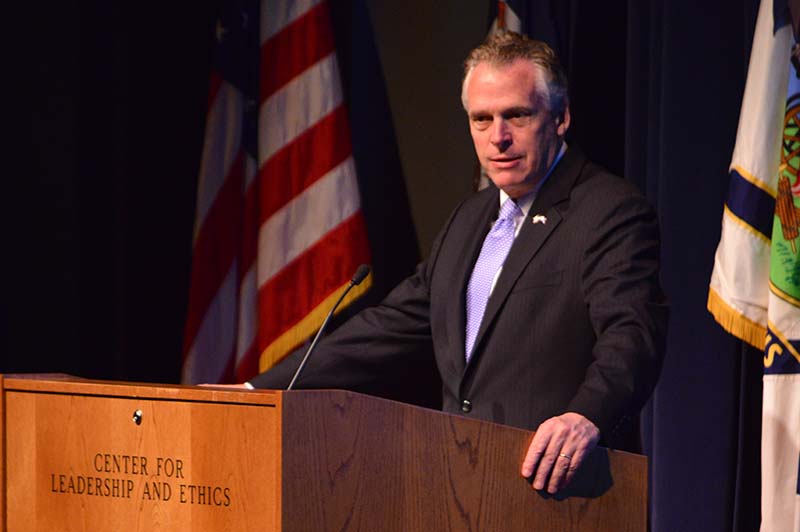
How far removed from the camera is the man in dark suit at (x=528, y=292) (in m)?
2.16

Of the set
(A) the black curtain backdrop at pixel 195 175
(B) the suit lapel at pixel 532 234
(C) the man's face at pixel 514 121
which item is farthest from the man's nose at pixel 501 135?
(A) the black curtain backdrop at pixel 195 175

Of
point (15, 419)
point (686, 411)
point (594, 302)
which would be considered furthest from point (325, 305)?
point (15, 419)

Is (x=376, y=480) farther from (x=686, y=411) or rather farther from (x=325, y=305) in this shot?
(x=325, y=305)

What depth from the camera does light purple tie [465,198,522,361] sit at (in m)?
2.48

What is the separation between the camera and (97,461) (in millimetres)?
1804

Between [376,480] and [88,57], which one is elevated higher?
[88,57]

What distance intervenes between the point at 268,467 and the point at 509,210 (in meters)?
1.13

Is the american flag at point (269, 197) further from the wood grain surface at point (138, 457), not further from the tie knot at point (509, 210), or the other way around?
the wood grain surface at point (138, 457)

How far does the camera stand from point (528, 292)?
7.79ft

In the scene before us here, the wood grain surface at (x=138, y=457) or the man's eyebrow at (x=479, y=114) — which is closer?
the wood grain surface at (x=138, y=457)

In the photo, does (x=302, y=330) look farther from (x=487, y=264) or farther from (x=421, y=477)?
(x=421, y=477)

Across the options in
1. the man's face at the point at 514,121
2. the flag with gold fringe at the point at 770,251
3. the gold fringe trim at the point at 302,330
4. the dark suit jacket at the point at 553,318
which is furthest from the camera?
the gold fringe trim at the point at 302,330

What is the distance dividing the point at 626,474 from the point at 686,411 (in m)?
1.43

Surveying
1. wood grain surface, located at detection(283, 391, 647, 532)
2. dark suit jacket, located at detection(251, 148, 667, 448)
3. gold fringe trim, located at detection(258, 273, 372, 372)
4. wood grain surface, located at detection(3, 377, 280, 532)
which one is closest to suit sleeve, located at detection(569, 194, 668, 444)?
dark suit jacket, located at detection(251, 148, 667, 448)
